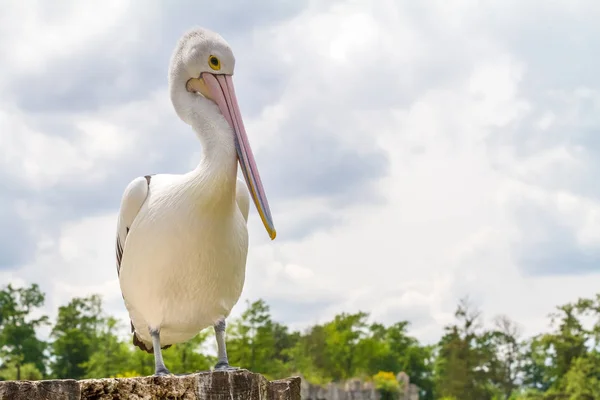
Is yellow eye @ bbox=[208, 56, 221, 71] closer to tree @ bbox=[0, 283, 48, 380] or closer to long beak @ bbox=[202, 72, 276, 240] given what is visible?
long beak @ bbox=[202, 72, 276, 240]

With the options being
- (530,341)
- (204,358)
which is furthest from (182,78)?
(530,341)

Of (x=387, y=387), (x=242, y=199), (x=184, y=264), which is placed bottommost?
(x=184, y=264)

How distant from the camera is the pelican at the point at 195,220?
6.44 m

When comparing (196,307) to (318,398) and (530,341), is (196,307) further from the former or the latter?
(530,341)

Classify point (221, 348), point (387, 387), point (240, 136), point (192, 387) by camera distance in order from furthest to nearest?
point (387, 387) < point (240, 136) < point (221, 348) < point (192, 387)

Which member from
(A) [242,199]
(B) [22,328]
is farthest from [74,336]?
(A) [242,199]

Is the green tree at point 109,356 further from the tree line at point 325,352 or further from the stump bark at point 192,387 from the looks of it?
the stump bark at point 192,387

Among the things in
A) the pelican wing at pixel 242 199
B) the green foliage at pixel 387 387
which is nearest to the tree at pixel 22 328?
the green foliage at pixel 387 387

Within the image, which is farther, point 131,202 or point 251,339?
point 251,339

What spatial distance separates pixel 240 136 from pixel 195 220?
2.49 ft

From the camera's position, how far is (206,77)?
6.84 m

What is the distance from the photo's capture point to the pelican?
6.44 meters

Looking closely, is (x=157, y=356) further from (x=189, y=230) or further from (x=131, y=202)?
(x=131, y=202)

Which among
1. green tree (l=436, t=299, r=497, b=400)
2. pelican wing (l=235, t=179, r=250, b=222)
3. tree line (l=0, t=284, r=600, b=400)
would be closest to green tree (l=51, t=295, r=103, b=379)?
tree line (l=0, t=284, r=600, b=400)
